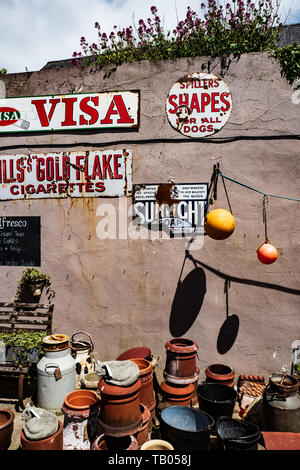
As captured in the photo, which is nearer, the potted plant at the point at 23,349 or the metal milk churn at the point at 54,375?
the metal milk churn at the point at 54,375

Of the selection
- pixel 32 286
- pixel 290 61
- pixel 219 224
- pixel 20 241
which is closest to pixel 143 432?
pixel 219 224

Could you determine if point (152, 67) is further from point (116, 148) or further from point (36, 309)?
point (36, 309)

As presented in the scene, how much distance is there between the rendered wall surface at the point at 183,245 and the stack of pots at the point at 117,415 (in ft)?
6.33

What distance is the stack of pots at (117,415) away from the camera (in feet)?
12.0

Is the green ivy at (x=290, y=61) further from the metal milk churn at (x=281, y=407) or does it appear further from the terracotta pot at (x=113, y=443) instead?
the terracotta pot at (x=113, y=443)

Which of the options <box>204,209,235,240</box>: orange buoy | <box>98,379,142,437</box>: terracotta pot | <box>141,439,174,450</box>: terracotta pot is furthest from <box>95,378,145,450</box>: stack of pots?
<box>204,209,235,240</box>: orange buoy

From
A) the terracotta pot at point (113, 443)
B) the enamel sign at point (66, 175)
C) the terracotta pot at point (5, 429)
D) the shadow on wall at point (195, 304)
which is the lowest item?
the terracotta pot at point (5, 429)

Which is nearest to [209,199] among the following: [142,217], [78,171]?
[142,217]

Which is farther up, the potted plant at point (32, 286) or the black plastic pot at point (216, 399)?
the potted plant at point (32, 286)

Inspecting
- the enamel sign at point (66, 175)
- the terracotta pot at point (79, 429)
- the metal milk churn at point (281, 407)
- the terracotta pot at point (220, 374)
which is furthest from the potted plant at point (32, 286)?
the metal milk churn at point (281, 407)

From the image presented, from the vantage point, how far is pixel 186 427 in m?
3.98

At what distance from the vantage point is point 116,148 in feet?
18.8

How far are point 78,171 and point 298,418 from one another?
15.9 ft

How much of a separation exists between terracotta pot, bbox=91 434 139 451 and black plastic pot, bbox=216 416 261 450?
0.94 m
